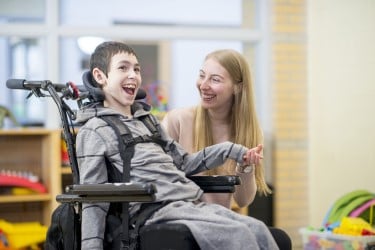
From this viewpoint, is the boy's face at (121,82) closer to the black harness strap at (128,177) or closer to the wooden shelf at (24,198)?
the black harness strap at (128,177)

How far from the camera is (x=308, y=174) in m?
5.66

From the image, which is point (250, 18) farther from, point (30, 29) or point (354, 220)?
point (354, 220)

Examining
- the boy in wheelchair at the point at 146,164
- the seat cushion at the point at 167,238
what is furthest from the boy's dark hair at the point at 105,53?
the seat cushion at the point at 167,238

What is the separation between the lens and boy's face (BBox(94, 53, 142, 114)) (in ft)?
7.93

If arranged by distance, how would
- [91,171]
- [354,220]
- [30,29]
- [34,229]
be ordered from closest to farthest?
[91,171] < [354,220] < [34,229] < [30,29]

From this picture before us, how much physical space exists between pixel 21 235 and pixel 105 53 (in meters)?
2.65

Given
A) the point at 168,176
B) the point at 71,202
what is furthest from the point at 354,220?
the point at 71,202

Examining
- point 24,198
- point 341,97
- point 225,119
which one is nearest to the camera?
point 225,119

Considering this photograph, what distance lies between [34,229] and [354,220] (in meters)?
2.24

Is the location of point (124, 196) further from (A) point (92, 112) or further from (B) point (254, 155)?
(B) point (254, 155)

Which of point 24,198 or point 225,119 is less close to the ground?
point 225,119

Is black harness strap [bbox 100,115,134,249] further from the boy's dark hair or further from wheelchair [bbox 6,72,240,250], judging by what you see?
the boy's dark hair

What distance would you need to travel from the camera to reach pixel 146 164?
7.57 ft

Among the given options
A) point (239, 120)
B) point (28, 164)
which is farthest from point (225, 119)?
point (28, 164)
